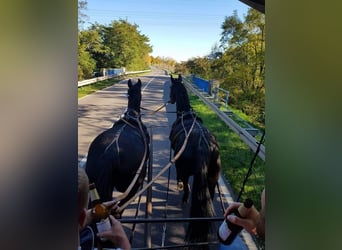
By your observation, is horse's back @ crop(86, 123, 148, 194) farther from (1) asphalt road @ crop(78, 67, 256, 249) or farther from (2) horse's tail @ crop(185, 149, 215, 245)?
(2) horse's tail @ crop(185, 149, 215, 245)

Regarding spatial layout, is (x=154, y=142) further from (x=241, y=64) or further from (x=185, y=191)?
(x=241, y=64)

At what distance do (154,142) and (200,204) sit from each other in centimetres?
27

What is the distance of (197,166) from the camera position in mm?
1220

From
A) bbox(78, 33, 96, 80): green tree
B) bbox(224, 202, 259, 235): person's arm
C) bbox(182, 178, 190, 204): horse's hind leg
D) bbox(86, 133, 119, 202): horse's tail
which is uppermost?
bbox(78, 33, 96, 80): green tree

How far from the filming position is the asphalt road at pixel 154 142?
1142mm

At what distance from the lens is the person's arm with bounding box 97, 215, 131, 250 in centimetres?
111

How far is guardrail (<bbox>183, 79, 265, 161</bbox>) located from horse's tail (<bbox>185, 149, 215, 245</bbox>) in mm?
137

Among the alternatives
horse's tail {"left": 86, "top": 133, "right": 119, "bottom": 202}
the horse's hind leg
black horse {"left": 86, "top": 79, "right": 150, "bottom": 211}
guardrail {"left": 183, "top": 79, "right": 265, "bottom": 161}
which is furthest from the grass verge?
horse's tail {"left": 86, "top": 133, "right": 119, "bottom": 202}

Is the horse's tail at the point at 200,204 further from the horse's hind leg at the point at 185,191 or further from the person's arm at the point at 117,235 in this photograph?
the person's arm at the point at 117,235

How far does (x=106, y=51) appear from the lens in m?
1.22

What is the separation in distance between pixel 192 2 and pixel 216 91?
1.05ft
